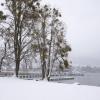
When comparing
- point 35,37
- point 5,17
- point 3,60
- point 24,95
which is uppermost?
point 5,17

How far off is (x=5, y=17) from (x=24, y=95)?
14758 mm

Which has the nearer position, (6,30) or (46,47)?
(6,30)

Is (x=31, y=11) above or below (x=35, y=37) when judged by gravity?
above

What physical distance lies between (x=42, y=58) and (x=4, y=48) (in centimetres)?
484

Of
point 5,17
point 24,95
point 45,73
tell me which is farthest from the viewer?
point 45,73

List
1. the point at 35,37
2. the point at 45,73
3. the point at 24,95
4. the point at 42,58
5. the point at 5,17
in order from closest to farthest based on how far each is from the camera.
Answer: the point at 24,95
the point at 5,17
the point at 35,37
the point at 42,58
the point at 45,73

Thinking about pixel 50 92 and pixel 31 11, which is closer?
pixel 50 92

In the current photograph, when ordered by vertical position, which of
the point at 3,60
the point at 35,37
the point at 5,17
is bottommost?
the point at 3,60

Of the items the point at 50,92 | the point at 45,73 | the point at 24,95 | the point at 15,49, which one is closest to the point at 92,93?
the point at 50,92

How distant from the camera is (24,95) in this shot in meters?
10.1

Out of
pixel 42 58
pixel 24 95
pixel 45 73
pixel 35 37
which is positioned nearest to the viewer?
pixel 24 95

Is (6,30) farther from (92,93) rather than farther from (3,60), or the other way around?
(92,93)

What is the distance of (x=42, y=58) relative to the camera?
26500 millimetres

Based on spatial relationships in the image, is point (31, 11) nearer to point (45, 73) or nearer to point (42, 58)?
point (42, 58)
